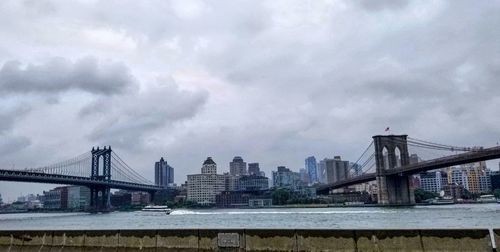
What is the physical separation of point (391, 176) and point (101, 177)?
3291 inches

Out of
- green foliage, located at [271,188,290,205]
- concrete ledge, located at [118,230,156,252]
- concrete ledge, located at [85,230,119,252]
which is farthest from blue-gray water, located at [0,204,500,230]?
green foliage, located at [271,188,290,205]

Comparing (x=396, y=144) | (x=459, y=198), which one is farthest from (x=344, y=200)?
(x=396, y=144)

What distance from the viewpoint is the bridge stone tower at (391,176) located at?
121 m

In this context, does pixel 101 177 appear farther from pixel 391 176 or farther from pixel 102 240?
pixel 102 240

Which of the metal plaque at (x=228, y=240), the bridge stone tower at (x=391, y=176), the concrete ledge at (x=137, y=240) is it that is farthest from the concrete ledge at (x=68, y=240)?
the bridge stone tower at (x=391, y=176)

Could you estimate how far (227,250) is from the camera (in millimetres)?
12203

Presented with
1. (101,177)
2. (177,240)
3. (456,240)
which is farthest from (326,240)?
(101,177)

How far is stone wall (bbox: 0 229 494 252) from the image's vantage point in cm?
1046

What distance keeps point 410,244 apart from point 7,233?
467 inches

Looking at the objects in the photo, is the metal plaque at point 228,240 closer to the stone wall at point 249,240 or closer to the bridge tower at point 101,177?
the stone wall at point 249,240

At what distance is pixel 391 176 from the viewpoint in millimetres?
121188

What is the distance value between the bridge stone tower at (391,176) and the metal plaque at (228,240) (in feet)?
372

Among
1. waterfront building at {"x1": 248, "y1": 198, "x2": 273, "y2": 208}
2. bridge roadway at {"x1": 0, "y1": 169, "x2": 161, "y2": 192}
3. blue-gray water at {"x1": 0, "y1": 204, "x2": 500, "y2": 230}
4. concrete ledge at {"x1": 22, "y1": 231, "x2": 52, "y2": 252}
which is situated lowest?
blue-gray water at {"x1": 0, "y1": 204, "x2": 500, "y2": 230}

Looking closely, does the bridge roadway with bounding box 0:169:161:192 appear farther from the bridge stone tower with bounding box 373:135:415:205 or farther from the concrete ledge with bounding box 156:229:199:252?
the concrete ledge with bounding box 156:229:199:252
